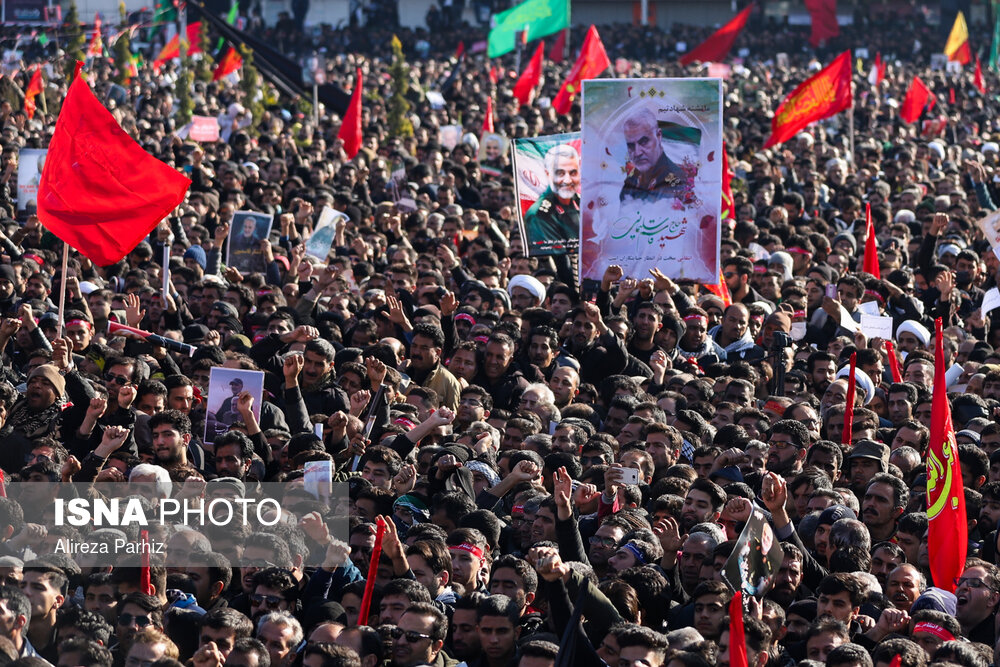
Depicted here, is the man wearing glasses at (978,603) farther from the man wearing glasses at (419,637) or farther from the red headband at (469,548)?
the man wearing glasses at (419,637)

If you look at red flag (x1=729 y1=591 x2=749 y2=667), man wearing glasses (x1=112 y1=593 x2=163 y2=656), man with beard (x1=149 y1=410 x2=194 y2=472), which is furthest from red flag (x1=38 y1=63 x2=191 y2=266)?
red flag (x1=729 y1=591 x2=749 y2=667)

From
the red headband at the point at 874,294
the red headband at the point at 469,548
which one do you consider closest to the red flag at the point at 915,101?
the red headband at the point at 874,294

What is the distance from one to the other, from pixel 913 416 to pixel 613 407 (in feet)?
5.64

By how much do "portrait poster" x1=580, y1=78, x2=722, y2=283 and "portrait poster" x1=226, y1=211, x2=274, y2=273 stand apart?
2867mm

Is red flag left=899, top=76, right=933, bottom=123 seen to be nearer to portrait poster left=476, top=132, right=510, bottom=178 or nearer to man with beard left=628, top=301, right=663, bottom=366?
portrait poster left=476, top=132, right=510, bottom=178

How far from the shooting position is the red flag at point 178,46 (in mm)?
29578

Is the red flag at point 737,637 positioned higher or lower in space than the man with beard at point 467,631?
higher

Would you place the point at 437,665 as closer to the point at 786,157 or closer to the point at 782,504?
the point at 782,504

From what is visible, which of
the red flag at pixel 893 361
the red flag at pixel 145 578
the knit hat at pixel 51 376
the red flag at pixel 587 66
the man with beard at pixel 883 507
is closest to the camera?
the red flag at pixel 145 578

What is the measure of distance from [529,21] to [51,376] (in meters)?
19.6

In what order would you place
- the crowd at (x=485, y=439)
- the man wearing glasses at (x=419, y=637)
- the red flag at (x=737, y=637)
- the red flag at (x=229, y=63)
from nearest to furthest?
the red flag at (x=737, y=637) < the man wearing glasses at (x=419, y=637) < the crowd at (x=485, y=439) < the red flag at (x=229, y=63)

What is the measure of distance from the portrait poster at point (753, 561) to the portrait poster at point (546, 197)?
5852 millimetres

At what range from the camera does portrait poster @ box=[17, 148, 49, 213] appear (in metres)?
14.0

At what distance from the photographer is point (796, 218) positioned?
16500 mm
